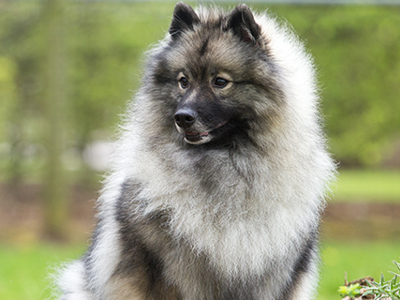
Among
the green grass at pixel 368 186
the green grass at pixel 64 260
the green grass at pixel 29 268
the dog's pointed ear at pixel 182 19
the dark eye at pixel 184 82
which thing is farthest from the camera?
the green grass at pixel 368 186

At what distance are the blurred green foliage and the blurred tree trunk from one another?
4.32ft

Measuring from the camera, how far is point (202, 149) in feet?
11.7

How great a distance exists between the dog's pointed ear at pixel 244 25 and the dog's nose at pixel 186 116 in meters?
0.64

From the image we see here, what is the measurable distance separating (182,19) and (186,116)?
31.1 inches

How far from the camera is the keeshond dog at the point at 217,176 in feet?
11.0

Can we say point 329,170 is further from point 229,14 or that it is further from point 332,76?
point 332,76

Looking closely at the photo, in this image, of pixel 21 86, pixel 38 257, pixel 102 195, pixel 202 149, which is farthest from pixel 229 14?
pixel 21 86

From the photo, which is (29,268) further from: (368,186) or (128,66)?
(368,186)

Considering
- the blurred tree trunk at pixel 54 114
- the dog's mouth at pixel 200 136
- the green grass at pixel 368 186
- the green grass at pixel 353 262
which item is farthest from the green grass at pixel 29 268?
the green grass at pixel 368 186

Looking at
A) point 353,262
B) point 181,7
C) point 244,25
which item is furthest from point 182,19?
point 353,262

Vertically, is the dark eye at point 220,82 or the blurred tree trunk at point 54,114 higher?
the blurred tree trunk at point 54,114

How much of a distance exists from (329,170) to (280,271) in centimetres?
77

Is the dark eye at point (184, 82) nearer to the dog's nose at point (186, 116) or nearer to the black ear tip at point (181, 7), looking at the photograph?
the dog's nose at point (186, 116)

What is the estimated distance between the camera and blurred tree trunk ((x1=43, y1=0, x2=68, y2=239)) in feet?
31.7
